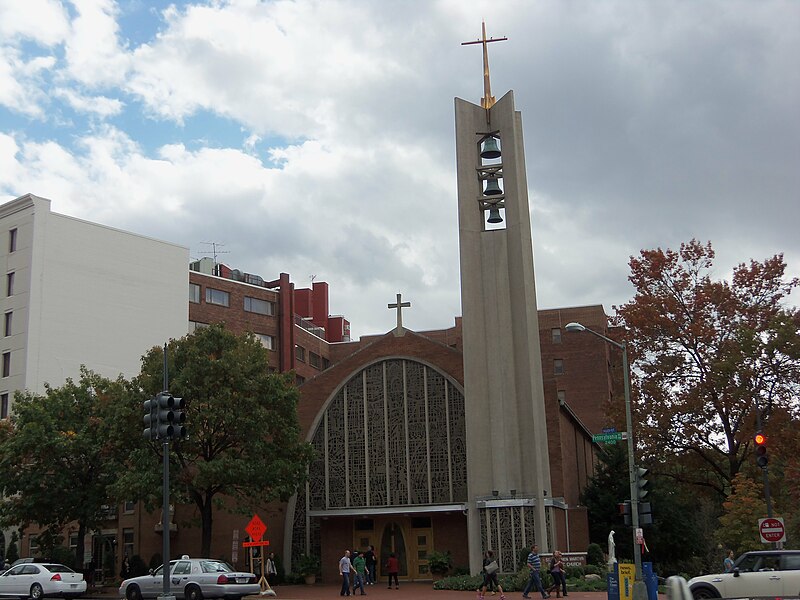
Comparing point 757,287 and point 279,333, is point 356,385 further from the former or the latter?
point 279,333

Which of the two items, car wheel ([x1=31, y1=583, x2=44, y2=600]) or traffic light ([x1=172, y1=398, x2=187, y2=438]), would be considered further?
car wheel ([x1=31, y1=583, x2=44, y2=600])

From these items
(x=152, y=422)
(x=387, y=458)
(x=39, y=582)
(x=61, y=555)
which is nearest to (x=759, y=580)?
(x=152, y=422)

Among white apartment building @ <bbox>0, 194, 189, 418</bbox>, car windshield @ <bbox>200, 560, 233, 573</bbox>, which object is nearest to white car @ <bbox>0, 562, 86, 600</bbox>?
car windshield @ <bbox>200, 560, 233, 573</bbox>

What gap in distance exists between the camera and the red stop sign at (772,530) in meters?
25.2

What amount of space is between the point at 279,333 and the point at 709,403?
4751cm

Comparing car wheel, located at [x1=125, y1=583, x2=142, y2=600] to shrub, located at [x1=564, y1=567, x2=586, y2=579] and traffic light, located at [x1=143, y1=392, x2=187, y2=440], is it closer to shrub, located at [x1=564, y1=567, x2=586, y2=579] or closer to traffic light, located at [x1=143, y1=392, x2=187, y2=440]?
traffic light, located at [x1=143, y1=392, x2=187, y2=440]

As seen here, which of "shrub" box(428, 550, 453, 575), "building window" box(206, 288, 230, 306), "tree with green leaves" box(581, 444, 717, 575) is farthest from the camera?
"building window" box(206, 288, 230, 306)

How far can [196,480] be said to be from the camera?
37.8 meters

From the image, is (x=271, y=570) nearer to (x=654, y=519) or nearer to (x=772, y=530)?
(x=654, y=519)

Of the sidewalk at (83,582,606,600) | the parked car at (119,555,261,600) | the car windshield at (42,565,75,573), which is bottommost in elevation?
the sidewalk at (83,582,606,600)

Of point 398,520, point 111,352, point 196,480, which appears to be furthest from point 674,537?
point 111,352

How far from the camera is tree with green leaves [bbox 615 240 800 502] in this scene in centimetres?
4078

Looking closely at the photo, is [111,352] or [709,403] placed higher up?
[111,352]

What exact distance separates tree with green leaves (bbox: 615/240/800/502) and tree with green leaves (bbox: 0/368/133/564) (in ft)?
77.1
